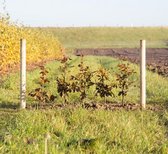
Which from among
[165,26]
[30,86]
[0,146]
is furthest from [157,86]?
[165,26]

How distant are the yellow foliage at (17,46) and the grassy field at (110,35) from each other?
1686 inches

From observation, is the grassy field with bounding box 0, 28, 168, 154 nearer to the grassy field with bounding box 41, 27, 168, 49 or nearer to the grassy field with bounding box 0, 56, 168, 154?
the grassy field with bounding box 0, 56, 168, 154

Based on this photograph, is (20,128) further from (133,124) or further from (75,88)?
(75,88)

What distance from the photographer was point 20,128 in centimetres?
876

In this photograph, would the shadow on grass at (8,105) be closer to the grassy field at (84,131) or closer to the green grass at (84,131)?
the grassy field at (84,131)

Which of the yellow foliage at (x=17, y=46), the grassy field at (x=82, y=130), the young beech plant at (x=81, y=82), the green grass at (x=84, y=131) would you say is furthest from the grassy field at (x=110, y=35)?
the green grass at (x=84, y=131)

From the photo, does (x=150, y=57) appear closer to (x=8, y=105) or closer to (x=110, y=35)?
(x=8, y=105)

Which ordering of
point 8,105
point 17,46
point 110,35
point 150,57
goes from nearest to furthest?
point 8,105 → point 17,46 → point 150,57 → point 110,35

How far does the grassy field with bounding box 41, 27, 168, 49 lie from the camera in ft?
268

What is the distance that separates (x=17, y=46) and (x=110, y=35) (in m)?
63.9

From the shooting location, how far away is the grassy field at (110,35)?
268 feet

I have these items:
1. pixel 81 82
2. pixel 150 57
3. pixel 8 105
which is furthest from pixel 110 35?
pixel 81 82

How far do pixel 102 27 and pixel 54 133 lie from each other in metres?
85.8

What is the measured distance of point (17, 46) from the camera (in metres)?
24.6
